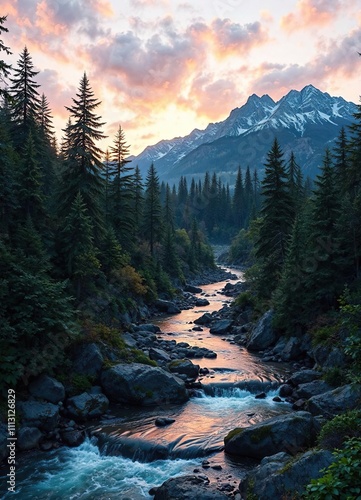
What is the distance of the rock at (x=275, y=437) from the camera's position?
12961mm

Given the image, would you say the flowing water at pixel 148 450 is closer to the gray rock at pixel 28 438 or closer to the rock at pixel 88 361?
the gray rock at pixel 28 438

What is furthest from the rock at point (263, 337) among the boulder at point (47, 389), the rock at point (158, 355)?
the boulder at point (47, 389)

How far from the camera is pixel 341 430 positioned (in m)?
10.5

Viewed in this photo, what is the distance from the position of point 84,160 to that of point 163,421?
2321cm

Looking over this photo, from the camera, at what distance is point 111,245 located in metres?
33.2

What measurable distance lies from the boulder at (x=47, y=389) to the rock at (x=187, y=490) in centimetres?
729

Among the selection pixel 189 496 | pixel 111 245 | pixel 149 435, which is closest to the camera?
pixel 189 496

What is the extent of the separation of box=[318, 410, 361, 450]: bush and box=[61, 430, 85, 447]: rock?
9.34 m

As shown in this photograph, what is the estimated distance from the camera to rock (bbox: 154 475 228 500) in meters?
10.6

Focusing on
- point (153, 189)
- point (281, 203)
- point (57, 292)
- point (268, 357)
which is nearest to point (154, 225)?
point (153, 189)

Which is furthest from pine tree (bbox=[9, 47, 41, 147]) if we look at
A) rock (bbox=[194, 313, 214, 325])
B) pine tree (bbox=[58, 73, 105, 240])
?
rock (bbox=[194, 313, 214, 325])

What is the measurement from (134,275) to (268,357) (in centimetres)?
1593

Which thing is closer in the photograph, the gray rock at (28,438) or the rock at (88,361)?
the gray rock at (28,438)

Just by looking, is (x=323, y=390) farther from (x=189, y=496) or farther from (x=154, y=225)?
(x=154, y=225)
